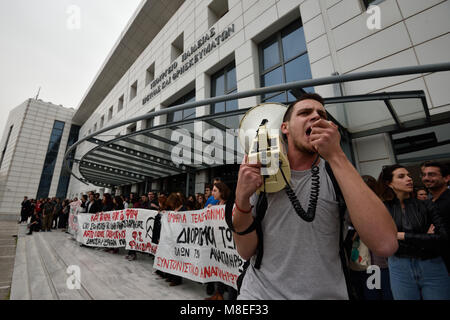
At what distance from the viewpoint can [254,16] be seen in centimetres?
739

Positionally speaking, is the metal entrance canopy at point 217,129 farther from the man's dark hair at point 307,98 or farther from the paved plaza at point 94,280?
the paved plaza at point 94,280

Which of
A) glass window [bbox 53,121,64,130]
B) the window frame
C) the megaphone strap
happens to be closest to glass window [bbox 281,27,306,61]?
the window frame

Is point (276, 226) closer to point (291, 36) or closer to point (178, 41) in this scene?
point (291, 36)

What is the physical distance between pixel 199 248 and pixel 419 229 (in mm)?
3123

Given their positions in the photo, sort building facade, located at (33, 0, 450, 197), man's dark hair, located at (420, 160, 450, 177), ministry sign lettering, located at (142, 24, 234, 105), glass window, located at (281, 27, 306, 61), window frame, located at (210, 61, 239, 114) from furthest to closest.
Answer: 1. ministry sign lettering, located at (142, 24, 234, 105)
2. window frame, located at (210, 61, 239, 114)
3. glass window, located at (281, 27, 306, 61)
4. building facade, located at (33, 0, 450, 197)
5. man's dark hair, located at (420, 160, 450, 177)

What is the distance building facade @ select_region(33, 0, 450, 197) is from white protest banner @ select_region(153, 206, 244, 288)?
2413mm

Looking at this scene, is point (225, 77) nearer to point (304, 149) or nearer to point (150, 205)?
point (150, 205)

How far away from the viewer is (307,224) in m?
0.86

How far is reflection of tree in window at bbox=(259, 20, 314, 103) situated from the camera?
613 centimetres

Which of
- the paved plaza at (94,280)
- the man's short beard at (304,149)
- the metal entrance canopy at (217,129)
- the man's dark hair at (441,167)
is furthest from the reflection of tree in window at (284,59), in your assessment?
the paved plaza at (94,280)

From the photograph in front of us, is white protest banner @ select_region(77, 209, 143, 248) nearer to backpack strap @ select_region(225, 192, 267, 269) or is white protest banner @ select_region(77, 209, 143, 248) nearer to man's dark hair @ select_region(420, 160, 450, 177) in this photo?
backpack strap @ select_region(225, 192, 267, 269)

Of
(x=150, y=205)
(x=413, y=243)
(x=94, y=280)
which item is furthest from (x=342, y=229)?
(x=150, y=205)
